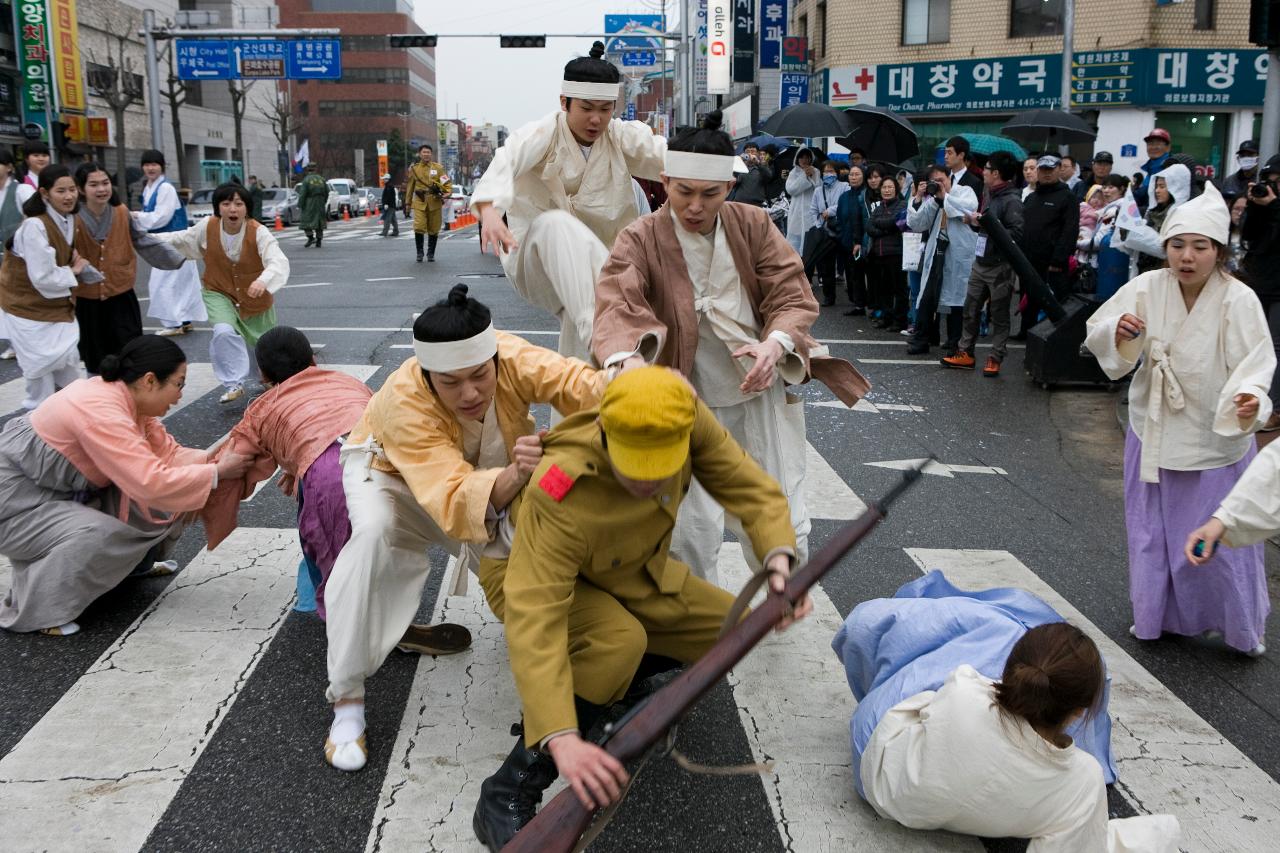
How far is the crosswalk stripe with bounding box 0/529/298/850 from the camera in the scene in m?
3.00

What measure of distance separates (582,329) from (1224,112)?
24.3 metres

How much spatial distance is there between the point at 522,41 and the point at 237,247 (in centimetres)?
2842

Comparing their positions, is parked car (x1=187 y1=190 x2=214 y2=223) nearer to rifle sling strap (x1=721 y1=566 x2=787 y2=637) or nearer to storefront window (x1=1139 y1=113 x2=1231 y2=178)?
storefront window (x1=1139 y1=113 x2=1231 y2=178)

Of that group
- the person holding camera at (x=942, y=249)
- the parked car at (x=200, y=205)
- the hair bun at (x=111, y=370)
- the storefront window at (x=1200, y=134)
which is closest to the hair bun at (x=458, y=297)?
the hair bun at (x=111, y=370)

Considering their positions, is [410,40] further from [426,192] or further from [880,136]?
[880,136]

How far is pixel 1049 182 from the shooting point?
978cm

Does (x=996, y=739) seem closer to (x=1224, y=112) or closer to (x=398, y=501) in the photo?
(x=398, y=501)

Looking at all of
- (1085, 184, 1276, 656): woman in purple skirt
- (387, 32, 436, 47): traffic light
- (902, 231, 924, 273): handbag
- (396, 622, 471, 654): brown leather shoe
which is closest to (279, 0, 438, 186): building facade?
(387, 32, 436, 47): traffic light

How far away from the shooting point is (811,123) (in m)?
14.7

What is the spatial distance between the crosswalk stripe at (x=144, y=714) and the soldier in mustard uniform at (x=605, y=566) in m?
1.02

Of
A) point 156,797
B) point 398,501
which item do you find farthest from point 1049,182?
point 156,797

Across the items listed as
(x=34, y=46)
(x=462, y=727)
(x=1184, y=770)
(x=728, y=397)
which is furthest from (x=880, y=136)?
(x=34, y=46)

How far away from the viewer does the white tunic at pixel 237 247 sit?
7.53m

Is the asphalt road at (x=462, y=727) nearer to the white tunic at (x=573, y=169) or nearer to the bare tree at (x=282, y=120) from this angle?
the white tunic at (x=573, y=169)
